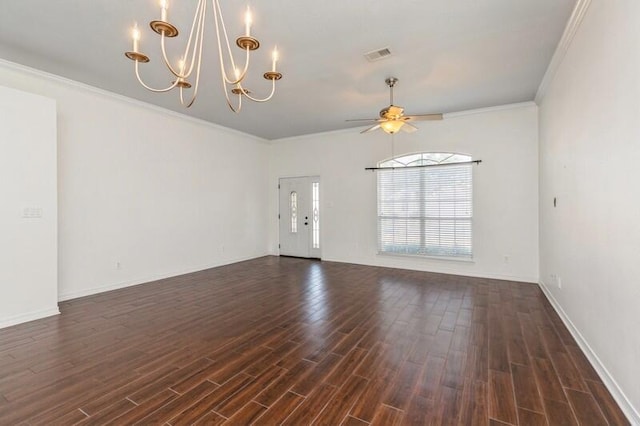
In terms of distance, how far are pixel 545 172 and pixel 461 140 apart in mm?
1610

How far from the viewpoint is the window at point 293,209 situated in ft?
25.6

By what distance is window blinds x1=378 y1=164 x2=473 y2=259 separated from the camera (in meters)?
5.74

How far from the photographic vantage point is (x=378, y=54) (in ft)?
11.4

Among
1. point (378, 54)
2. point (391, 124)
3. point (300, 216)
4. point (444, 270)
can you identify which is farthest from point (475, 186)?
point (300, 216)

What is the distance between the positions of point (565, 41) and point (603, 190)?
1841mm

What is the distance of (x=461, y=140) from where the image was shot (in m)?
5.73

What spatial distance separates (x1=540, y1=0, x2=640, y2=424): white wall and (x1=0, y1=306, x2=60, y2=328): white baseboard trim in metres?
5.56

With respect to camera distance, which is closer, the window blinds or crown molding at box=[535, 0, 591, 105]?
crown molding at box=[535, 0, 591, 105]

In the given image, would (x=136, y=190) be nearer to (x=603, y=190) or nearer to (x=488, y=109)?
(x=603, y=190)

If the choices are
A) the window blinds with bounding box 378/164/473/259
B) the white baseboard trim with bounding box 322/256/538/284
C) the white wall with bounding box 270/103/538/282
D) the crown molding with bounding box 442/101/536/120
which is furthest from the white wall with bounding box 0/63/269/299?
the crown molding with bounding box 442/101/536/120

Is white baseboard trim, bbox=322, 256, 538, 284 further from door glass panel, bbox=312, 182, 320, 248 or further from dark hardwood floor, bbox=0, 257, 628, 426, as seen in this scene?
dark hardwood floor, bbox=0, 257, 628, 426

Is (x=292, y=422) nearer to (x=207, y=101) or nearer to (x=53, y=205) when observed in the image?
(x=53, y=205)

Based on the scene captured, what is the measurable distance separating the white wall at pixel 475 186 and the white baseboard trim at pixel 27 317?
5023mm

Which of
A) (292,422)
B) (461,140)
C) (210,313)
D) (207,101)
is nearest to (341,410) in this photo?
(292,422)
